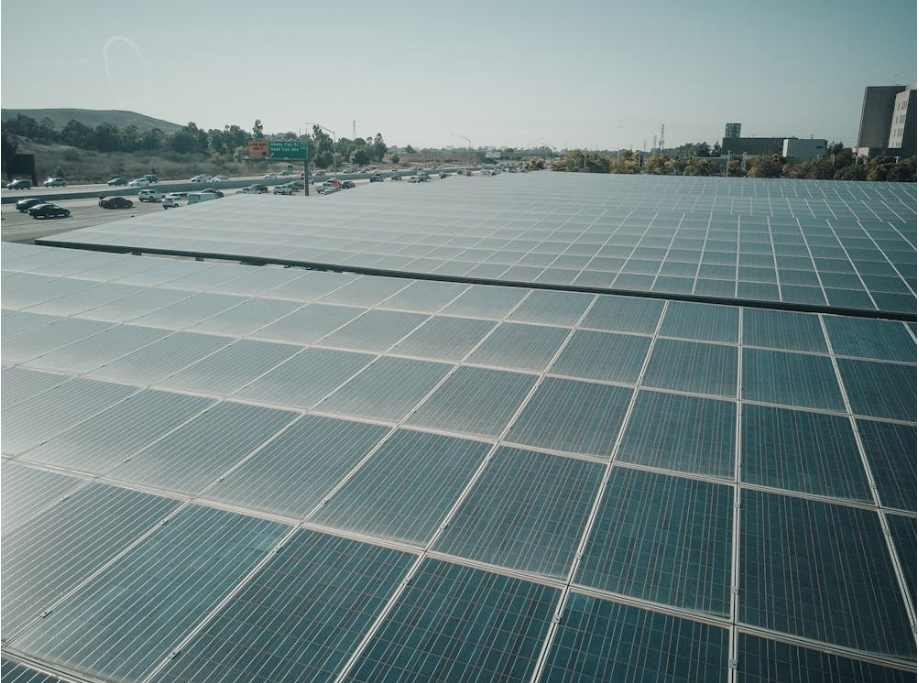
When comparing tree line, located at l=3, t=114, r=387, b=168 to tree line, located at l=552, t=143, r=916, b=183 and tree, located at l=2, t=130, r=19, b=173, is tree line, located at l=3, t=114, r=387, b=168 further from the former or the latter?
tree line, located at l=552, t=143, r=916, b=183

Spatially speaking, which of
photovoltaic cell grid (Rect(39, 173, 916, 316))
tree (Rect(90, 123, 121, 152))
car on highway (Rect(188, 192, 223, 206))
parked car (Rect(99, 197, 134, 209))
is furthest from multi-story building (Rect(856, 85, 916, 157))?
tree (Rect(90, 123, 121, 152))

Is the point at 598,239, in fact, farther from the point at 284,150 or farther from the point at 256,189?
the point at 256,189

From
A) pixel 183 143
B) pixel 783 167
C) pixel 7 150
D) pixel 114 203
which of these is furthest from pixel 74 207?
pixel 783 167

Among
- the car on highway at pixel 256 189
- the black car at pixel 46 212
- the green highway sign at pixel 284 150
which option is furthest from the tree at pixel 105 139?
the black car at pixel 46 212

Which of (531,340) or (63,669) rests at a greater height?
(531,340)

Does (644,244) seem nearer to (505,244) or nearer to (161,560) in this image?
(505,244)

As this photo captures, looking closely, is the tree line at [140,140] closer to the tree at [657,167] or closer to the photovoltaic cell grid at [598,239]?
the tree at [657,167]

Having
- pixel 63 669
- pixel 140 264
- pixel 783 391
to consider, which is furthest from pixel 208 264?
pixel 783 391

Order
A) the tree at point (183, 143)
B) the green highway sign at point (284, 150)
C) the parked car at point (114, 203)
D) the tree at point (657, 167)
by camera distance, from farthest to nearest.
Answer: the tree at point (183, 143)
the tree at point (657, 167)
the green highway sign at point (284, 150)
the parked car at point (114, 203)
